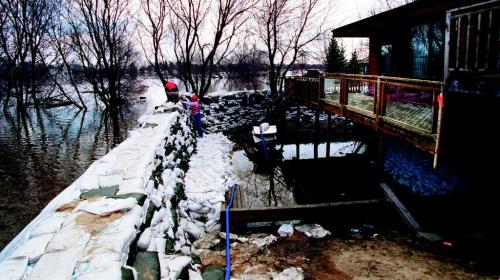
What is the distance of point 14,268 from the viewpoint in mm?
2477

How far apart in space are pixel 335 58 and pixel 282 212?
1132 inches

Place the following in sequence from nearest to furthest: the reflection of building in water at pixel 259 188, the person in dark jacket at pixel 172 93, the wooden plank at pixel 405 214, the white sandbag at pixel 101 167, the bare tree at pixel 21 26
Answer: the white sandbag at pixel 101 167
the wooden plank at pixel 405 214
the reflection of building in water at pixel 259 188
the person in dark jacket at pixel 172 93
the bare tree at pixel 21 26

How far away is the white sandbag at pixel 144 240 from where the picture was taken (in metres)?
3.18

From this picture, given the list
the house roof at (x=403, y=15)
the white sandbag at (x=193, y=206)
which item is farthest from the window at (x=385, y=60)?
the white sandbag at (x=193, y=206)

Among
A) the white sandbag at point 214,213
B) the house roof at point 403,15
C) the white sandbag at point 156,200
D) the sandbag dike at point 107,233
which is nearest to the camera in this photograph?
the sandbag dike at point 107,233

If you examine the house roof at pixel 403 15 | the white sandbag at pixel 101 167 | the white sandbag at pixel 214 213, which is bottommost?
the white sandbag at pixel 214 213

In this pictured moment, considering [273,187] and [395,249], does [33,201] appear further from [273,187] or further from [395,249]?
[395,249]

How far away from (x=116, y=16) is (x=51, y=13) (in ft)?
16.5

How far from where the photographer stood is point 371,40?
13.7 meters

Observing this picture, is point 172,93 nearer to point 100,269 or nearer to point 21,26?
point 100,269

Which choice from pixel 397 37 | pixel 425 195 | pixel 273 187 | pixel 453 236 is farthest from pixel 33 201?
pixel 397 37

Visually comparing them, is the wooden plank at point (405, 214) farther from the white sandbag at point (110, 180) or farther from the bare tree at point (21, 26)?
the bare tree at point (21, 26)

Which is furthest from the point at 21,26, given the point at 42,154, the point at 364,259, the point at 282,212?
the point at 364,259

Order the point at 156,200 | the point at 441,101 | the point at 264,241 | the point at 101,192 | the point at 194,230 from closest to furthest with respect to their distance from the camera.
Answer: the point at 101,192, the point at 156,200, the point at 441,101, the point at 194,230, the point at 264,241
